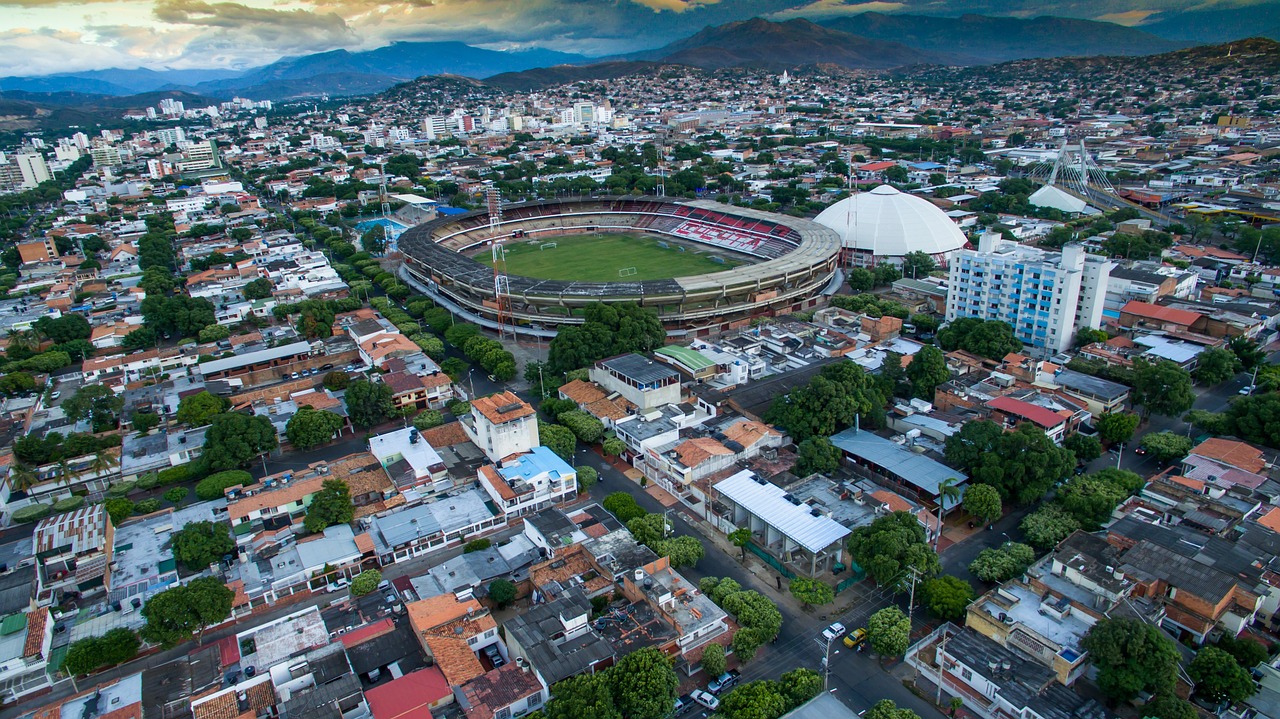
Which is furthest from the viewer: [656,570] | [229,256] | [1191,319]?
[229,256]

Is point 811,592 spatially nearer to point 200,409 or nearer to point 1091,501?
point 1091,501

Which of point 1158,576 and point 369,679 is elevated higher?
point 1158,576

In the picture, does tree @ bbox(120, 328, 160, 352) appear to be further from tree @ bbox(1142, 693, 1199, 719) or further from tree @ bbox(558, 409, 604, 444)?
tree @ bbox(1142, 693, 1199, 719)

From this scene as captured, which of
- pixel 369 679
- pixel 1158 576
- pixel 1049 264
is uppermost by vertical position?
pixel 1049 264

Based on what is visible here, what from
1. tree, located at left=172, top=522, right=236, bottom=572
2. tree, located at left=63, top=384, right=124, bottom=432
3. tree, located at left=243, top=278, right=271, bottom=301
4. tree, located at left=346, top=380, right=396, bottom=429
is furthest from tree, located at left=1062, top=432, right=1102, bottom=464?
tree, located at left=243, top=278, right=271, bottom=301

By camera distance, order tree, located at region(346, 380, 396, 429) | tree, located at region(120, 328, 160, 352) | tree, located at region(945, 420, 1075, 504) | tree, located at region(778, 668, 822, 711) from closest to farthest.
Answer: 1. tree, located at region(778, 668, 822, 711)
2. tree, located at region(945, 420, 1075, 504)
3. tree, located at region(346, 380, 396, 429)
4. tree, located at region(120, 328, 160, 352)

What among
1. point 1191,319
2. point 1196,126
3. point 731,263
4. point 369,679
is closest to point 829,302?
point 731,263

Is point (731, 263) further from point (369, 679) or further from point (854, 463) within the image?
point (369, 679)

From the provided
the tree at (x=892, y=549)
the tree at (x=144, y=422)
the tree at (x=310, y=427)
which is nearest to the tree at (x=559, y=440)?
the tree at (x=310, y=427)

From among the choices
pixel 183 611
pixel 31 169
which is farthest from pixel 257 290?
pixel 31 169
